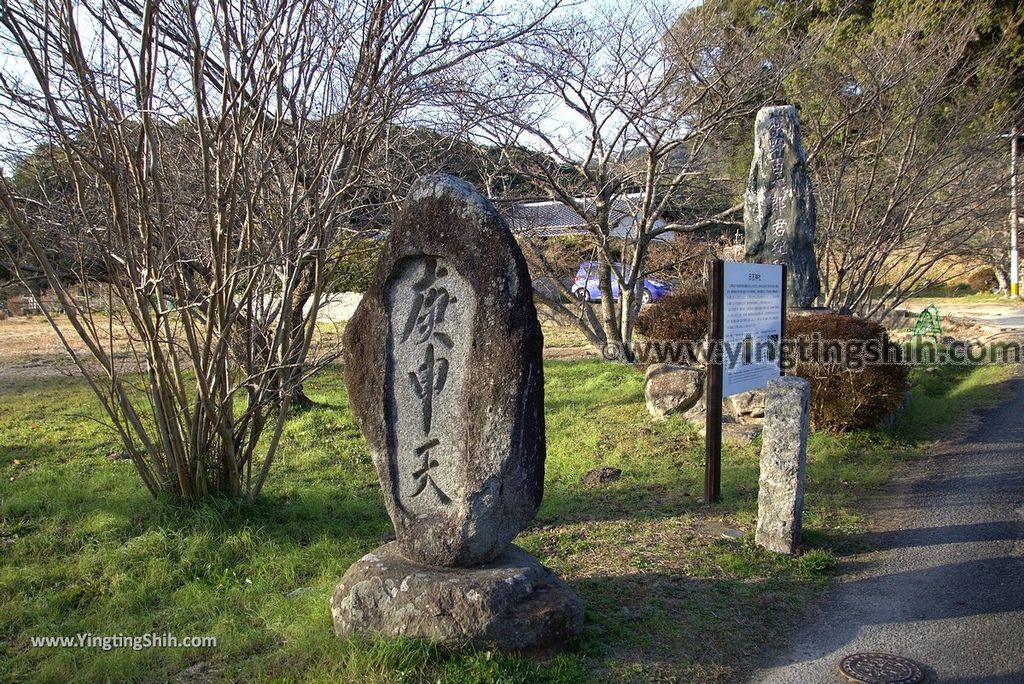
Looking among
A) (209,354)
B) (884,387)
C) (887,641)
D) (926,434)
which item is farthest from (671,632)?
(926,434)

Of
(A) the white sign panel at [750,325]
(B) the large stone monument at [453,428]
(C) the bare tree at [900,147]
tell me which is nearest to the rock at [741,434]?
(A) the white sign panel at [750,325]

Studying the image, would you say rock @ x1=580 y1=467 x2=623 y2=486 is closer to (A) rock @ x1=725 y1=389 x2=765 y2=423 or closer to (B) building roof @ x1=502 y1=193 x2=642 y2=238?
(A) rock @ x1=725 y1=389 x2=765 y2=423

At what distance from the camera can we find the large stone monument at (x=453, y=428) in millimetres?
3461

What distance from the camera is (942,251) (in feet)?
36.2

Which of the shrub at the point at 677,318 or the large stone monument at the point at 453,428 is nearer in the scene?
the large stone monument at the point at 453,428

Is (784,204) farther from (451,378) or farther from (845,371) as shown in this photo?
(451,378)

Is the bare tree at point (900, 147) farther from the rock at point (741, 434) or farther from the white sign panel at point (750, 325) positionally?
the white sign panel at point (750, 325)

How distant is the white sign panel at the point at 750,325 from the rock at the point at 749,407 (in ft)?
5.59

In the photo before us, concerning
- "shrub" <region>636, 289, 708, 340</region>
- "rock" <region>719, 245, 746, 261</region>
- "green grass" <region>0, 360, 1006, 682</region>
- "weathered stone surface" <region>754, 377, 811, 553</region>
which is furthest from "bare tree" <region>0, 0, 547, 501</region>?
"rock" <region>719, 245, 746, 261</region>

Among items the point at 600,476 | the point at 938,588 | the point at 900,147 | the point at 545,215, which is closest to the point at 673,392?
the point at 600,476

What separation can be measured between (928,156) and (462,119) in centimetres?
749

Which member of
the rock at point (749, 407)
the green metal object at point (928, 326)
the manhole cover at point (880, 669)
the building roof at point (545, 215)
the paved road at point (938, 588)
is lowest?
the manhole cover at point (880, 669)

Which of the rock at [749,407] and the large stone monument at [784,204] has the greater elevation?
the large stone monument at [784,204]

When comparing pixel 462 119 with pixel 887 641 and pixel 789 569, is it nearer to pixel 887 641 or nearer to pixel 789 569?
pixel 789 569
